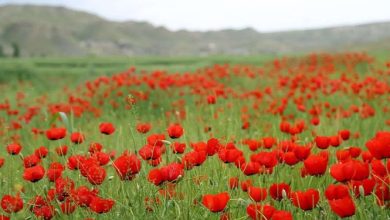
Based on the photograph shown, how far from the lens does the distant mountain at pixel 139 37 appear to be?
110000mm

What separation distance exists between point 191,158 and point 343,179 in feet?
2.15

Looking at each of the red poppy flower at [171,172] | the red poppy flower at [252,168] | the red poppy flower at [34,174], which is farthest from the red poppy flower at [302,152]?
the red poppy flower at [34,174]

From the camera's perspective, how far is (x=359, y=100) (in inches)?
282

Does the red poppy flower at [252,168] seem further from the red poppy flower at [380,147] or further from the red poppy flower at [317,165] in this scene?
the red poppy flower at [380,147]

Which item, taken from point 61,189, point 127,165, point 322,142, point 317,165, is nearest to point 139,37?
point 322,142

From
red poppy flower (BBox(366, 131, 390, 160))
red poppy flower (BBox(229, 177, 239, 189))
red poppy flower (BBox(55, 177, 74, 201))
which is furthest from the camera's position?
red poppy flower (BBox(229, 177, 239, 189))

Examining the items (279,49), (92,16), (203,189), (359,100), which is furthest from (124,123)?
(92,16)

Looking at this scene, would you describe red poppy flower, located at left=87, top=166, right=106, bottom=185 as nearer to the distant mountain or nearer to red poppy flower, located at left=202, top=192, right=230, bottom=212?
red poppy flower, located at left=202, top=192, right=230, bottom=212

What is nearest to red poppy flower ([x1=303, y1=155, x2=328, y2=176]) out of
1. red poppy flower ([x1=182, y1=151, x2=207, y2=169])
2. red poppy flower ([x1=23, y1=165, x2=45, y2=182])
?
red poppy flower ([x1=182, y1=151, x2=207, y2=169])

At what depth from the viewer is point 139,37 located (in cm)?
13488

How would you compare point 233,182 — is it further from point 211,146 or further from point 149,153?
point 149,153

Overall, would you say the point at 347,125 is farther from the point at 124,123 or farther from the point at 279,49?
the point at 279,49

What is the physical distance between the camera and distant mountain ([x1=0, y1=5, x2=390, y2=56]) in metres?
110

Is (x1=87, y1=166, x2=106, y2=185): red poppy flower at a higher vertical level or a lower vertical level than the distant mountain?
higher
